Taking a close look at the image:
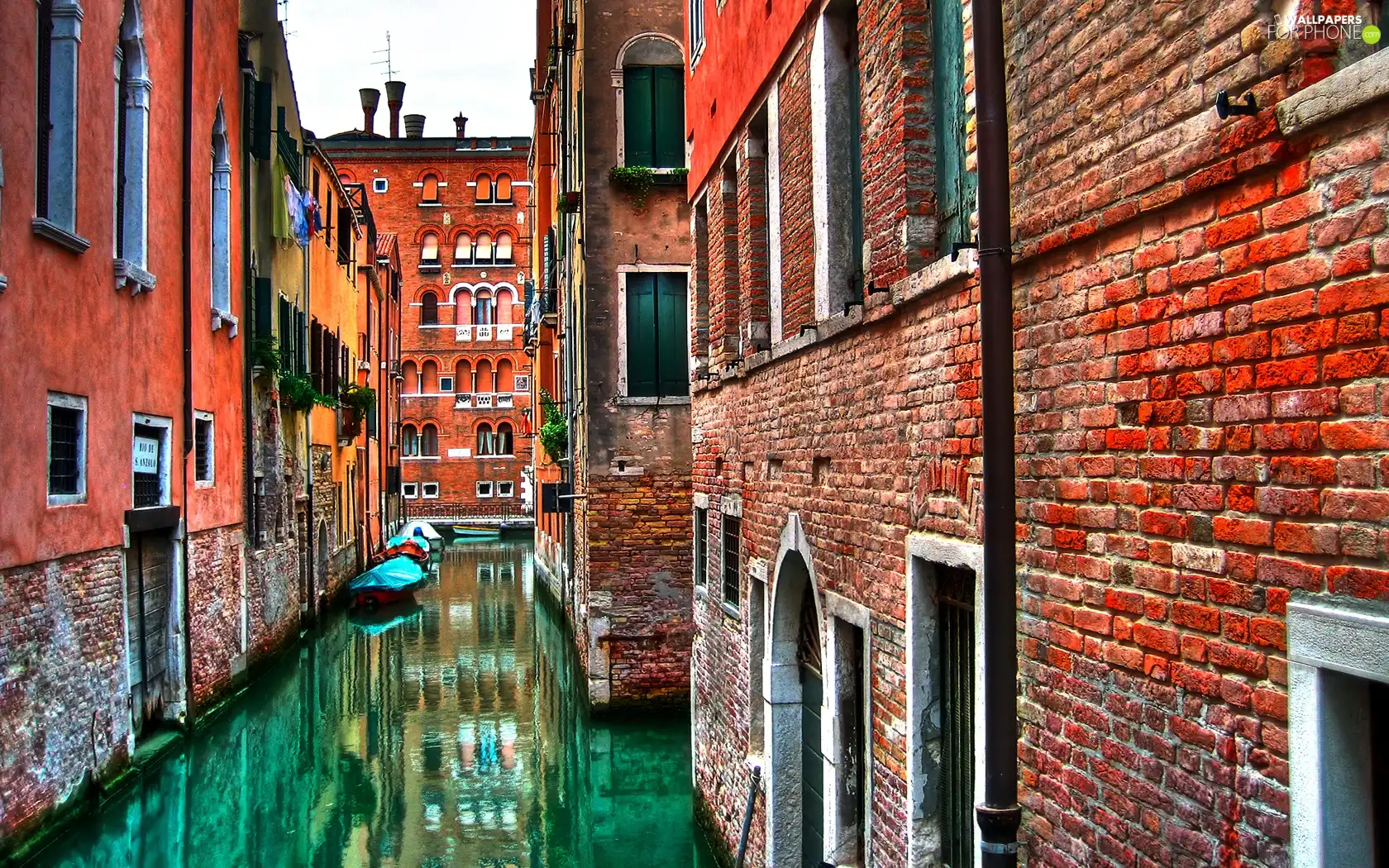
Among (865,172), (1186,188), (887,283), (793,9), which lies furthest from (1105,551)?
(793,9)

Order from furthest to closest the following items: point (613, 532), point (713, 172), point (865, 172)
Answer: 1. point (613, 532)
2. point (713, 172)
3. point (865, 172)

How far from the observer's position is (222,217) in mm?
15062

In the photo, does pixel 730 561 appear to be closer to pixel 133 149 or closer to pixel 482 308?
pixel 133 149

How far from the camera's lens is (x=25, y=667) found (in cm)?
867

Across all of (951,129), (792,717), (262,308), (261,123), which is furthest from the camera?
(261,123)

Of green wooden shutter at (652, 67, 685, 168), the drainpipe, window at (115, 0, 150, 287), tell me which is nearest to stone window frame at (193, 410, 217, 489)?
window at (115, 0, 150, 287)

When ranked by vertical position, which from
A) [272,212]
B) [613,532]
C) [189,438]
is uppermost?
[272,212]

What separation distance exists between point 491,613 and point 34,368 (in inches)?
604

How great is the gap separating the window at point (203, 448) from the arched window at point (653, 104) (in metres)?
5.53

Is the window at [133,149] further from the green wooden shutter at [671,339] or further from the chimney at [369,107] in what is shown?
the chimney at [369,107]

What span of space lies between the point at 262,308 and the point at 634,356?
18.0ft

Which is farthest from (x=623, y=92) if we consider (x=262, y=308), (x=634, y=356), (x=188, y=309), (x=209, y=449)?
(x=209, y=449)

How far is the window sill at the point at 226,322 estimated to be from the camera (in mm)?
14352

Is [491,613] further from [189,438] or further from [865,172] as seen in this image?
[865,172]
